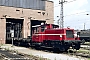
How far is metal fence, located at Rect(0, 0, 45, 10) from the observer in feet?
147

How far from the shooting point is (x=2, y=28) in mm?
44438

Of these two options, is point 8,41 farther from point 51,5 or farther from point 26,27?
point 51,5

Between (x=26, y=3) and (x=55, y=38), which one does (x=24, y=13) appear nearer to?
(x=26, y=3)

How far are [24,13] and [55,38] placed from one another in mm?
23321

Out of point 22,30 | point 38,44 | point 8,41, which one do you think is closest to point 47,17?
point 22,30

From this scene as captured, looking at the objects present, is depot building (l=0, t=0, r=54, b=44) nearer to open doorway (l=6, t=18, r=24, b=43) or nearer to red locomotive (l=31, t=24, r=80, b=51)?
open doorway (l=6, t=18, r=24, b=43)

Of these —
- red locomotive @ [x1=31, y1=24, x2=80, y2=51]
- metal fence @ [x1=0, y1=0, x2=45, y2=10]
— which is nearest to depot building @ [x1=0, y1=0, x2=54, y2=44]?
metal fence @ [x1=0, y1=0, x2=45, y2=10]

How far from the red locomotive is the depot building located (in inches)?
677

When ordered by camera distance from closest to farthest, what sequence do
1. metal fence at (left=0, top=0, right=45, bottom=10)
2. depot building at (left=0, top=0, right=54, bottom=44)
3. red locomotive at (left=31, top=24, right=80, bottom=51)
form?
red locomotive at (left=31, top=24, right=80, bottom=51), depot building at (left=0, top=0, right=54, bottom=44), metal fence at (left=0, top=0, right=45, bottom=10)

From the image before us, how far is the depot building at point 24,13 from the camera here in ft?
146

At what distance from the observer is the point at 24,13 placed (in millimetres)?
47125

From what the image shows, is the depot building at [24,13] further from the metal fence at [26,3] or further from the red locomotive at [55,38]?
the red locomotive at [55,38]

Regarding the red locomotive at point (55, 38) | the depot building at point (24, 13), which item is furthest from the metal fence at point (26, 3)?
the red locomotive at point (55, 38)

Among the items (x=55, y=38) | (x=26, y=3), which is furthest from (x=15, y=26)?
(x=55, y=38)
